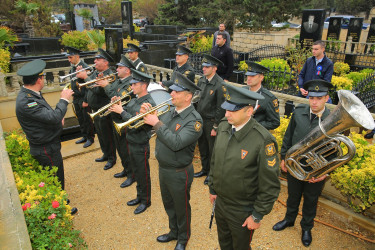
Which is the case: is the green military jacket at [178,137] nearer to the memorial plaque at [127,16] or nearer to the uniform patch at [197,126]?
the uniform patch at [197,126]

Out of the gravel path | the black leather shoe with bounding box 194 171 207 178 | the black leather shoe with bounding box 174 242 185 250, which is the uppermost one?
the black leather shoe with bounding box 174 242 185 250

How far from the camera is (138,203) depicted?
5.04 m

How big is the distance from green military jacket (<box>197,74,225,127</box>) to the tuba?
1.86 m

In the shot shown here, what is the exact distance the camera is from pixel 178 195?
144 inches

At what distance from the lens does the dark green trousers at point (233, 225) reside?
2.94 meters

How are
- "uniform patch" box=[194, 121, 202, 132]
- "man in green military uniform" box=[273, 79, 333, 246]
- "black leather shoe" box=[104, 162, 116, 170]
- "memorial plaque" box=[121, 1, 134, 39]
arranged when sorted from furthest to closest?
"memorial plaque" box=[121, 1, 134, 39] < "black leather shoe" box=[104, 162, 116, 170] < "man in green military uniform" box=[273, 79, 333, 246] < "uniform patch" box=[194, 121, 202, 132]

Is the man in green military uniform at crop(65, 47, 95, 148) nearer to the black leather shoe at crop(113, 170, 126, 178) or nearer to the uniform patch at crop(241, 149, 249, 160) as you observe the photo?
the black leather shoe at crop(113, 170, 126, 178)

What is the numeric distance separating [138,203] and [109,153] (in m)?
1.79

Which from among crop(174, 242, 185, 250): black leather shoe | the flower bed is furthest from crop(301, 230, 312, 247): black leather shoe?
the flower bed

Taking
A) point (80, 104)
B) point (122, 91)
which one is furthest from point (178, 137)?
point (80, 104)

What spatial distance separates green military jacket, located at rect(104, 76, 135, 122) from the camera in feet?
16.5

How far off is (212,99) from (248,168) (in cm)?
265

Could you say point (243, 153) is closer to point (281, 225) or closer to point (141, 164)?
point (281, 225)

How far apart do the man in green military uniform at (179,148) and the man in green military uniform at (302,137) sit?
143cm
